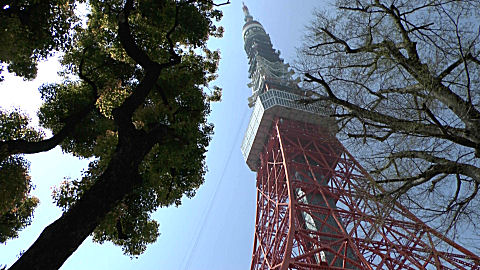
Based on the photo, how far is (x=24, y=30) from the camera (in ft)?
16.4

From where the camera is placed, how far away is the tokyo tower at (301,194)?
579 inches

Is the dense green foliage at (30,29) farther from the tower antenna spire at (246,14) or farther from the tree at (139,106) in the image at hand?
the tower antenna spire at (246,14)

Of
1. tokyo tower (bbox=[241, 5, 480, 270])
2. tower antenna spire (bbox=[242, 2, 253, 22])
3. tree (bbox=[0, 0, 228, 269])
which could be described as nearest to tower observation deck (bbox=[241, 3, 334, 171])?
tokyo tower (bbox=[241, 5, 480, 270])

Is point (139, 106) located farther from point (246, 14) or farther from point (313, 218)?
point (246, 14)

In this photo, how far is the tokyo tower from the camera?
14711 millimetres

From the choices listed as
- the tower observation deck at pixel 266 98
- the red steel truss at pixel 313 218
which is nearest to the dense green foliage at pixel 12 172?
the red steel truss at pixel 313 218

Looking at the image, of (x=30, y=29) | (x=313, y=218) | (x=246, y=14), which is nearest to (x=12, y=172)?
(x=30, y=29)

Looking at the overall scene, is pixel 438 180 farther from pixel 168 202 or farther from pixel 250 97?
pixel 250 97

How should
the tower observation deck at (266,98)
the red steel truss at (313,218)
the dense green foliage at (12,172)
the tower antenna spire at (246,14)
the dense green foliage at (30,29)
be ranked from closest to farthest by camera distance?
the dense green foliage at (30,29), the dense green foliage at (12,172), the red steel truss at (313,218), the tower observation deck at (266,98), the tower antenna spire at (246,14)

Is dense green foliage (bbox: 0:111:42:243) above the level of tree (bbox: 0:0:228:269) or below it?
below

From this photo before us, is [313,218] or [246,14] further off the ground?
[246,14]

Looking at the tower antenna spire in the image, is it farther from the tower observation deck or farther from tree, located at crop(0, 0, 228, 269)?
tree, located at crop(0, 0, 228, 269)

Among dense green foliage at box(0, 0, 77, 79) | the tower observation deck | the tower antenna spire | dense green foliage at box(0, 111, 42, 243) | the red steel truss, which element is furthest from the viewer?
the tower antenna spire

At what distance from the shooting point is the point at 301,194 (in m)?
22.3
